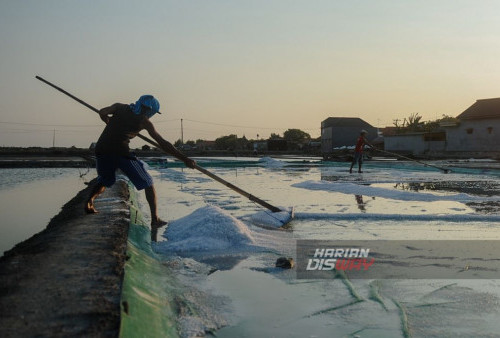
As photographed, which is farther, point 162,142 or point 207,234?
point 162,142

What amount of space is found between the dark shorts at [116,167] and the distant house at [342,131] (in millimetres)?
52493

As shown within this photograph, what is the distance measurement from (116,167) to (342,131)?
54281 millimetres

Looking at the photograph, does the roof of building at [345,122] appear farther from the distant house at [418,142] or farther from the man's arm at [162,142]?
the man's arm at [162,142]

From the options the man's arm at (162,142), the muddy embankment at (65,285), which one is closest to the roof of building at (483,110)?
the man's arm at (162,142)

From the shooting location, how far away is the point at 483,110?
33.8 meters

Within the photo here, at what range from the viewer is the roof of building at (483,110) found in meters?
32.8

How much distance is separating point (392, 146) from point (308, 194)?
117 feet

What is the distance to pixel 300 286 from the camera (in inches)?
123

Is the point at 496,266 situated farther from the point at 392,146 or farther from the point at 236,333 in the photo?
the point at 392,146

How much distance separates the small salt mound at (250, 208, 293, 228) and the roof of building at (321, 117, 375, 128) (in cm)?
5296

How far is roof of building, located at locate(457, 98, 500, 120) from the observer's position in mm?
32844

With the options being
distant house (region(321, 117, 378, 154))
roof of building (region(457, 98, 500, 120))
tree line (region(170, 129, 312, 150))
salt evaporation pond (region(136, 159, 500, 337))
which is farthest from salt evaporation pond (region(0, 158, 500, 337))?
tree line (region(170, 129, 312, 150))

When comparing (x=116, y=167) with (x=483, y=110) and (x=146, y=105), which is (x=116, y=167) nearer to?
(x=146, y=105)

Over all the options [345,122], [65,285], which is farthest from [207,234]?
[345,122]
